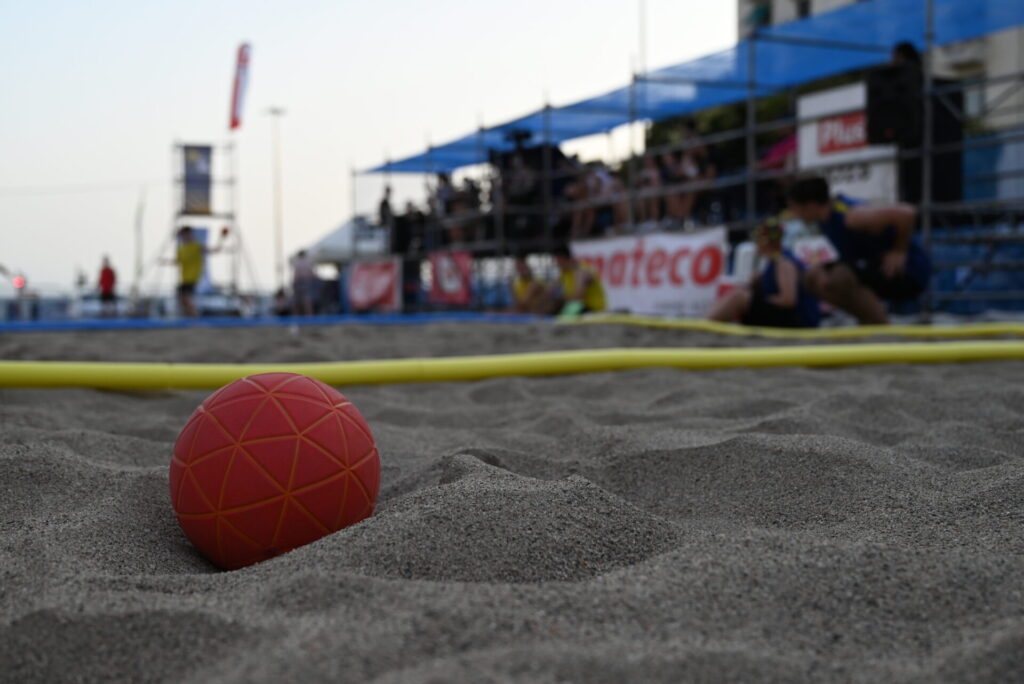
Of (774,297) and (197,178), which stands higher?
(197,178)

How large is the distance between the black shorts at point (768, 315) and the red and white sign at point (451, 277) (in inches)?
259

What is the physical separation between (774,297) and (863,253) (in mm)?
A: 651

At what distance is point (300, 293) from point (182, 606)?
1557cm

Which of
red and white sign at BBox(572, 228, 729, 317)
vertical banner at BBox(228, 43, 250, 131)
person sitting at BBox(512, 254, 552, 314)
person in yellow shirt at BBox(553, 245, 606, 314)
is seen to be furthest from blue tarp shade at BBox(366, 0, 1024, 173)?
vertical banner at BBox(228, 43, 250, 131)

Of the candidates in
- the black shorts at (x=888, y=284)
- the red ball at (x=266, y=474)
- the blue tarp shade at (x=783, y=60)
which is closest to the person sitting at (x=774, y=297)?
the black shorts at (x=888, y=284)

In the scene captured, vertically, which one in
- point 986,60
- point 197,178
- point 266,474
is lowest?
point 266,474

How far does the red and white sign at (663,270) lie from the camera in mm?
8211

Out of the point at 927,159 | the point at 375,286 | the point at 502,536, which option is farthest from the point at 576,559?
the point at 375,286

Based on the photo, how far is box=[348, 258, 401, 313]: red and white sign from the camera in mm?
14523

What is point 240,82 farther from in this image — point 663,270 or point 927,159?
point 927,159

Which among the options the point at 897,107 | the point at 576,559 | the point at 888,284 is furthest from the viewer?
the point at 897,107

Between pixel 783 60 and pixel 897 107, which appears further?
pixel 783 60

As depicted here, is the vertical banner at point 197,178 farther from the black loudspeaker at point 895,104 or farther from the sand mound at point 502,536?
the sand mound at point 502,536

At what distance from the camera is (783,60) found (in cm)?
953
